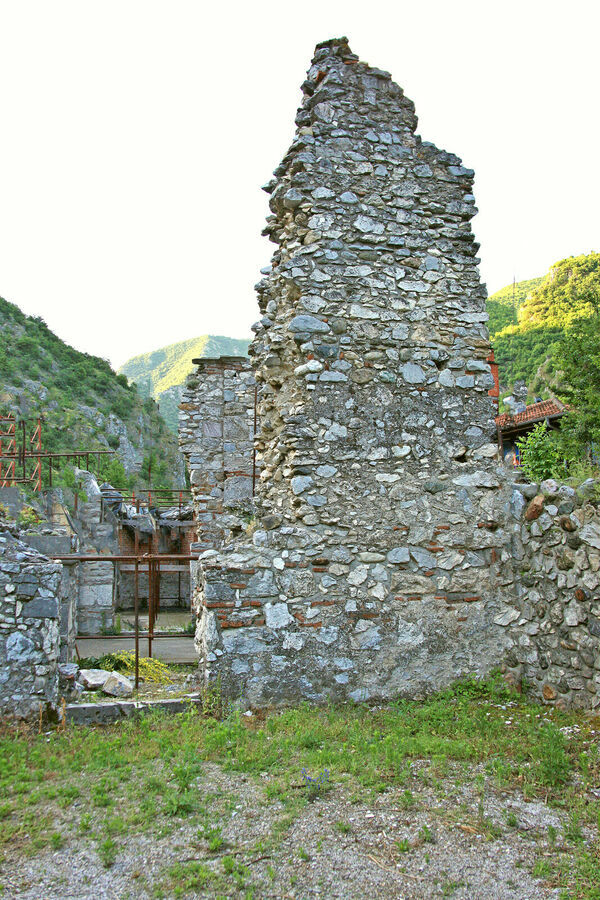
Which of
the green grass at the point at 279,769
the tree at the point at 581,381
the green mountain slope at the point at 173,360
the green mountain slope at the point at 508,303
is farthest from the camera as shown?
the green mountain slope at the point at 173,360

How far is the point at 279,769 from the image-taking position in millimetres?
4086

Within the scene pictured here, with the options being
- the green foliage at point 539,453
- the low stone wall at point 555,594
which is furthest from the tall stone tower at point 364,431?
the green foliage at point 539,453

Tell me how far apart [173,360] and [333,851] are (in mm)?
88768

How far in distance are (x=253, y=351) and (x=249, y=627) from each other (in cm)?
278

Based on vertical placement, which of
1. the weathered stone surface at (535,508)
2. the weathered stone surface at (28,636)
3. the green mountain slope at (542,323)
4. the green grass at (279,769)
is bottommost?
the green grass at (279,769)

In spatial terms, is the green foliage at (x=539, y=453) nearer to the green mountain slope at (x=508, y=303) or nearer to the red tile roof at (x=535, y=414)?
the red tile roof at (x=535, y=414)

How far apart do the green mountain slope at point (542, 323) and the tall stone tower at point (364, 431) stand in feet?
113

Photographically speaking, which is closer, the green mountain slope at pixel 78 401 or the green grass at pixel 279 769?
the green grass at pixel 279 769

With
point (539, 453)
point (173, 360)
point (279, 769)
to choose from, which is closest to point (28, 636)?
point (279, 769)

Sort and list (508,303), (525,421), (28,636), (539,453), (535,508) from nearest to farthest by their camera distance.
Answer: (28,636)
(535,508)
(539,453)
(525,421)
(508,303)

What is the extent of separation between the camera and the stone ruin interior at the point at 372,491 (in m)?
5.22

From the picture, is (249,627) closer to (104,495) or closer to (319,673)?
(319,673)

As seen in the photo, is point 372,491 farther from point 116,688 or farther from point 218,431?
point 218,431

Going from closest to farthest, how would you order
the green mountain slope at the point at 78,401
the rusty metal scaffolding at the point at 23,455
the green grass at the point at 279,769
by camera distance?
the green grass at the point at 279,769 < the rusty metal scaffolding at the point at 23,455 < the green mountain slope at the point at 78,401
